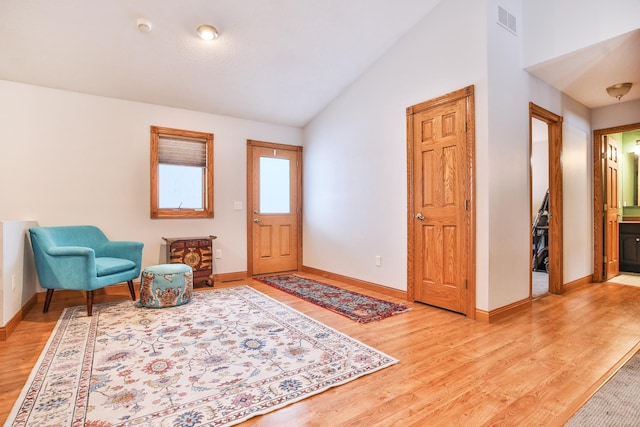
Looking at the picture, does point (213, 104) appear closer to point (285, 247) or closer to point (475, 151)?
point (285, 247)

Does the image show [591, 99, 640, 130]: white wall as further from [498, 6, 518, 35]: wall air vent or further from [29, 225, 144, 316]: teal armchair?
[29, 225, 144, 316]: teal armchair

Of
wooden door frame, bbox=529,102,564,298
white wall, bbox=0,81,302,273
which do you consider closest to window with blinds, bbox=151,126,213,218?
white wall, bbox=0,81,302,273

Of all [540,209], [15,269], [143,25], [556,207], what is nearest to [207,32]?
[143,25]

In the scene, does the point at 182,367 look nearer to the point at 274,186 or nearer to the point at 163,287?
the point at 163,287

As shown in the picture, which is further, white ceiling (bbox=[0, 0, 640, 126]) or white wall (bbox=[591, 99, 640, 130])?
white wall (bbox=[591, 99, 640, 130])

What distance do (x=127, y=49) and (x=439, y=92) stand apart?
10.6 feet

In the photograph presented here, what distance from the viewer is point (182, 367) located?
2.05 meters

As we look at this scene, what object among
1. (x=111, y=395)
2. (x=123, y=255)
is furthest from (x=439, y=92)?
(x=123, y=255)

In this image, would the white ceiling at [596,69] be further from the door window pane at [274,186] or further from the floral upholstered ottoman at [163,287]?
the floral upholstered ottoman at [163,287]

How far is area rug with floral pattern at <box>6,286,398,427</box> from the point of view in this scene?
159 cm

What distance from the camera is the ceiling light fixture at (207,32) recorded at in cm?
323

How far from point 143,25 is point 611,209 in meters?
6.41

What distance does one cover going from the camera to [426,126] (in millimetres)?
3488

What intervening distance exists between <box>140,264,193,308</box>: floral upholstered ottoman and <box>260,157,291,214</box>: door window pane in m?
2.00
